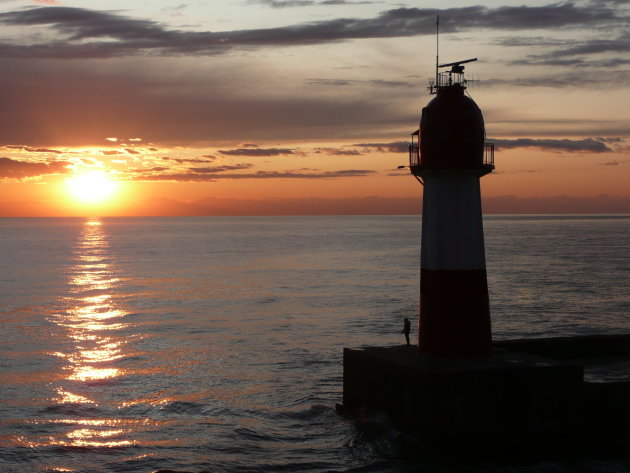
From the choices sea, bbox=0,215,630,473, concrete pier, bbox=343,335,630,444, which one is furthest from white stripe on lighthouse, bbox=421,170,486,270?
sea, bbox=0,215,630,473

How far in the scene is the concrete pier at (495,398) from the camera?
18.2 metres

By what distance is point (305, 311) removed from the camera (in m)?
46.9

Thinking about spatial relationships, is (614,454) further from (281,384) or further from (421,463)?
(281,384)

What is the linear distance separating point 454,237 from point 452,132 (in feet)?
9.28

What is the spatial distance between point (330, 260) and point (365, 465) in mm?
79065

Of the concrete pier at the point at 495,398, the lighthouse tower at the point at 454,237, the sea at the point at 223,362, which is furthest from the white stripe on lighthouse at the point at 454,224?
the sea at the point at 223,362

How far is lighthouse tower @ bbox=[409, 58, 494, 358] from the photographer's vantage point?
778 inches

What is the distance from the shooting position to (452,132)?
19953 millimetres

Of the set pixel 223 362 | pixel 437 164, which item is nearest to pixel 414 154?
pixel 437 164

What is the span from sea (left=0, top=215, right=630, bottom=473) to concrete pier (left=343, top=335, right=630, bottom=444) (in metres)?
0.78

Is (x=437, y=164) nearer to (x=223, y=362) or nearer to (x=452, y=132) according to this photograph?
(x=452, y=132)

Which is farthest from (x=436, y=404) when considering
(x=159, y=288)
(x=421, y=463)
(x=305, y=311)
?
(x=159, y=288)

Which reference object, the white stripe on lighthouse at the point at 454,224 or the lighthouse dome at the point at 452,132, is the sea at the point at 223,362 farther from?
the lighthouse dome at the point at 452,132

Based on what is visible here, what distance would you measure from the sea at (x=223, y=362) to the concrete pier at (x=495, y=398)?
78cm
